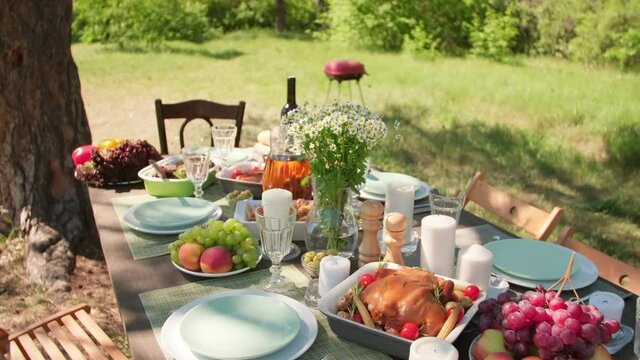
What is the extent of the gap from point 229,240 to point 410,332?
2.05 feet

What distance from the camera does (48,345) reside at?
1.94 m

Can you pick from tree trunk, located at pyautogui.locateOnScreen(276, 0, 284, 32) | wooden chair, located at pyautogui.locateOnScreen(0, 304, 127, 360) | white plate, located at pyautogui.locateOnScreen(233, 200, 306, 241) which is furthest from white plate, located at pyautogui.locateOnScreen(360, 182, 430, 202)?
tree trunk, located at pyautogui.locateOnScreen(276, 0, 284, 32)

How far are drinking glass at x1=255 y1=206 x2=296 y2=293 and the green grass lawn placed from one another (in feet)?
6.98

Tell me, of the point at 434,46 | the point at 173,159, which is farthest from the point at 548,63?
the point at 173,159

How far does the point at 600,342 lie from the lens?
1228 mm

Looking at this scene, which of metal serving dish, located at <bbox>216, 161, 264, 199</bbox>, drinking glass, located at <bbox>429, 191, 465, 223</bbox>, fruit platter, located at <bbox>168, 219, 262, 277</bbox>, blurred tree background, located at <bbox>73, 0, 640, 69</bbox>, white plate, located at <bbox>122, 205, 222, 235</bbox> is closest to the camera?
fruit platter, located at <bbox>168, 219, 262, 277</bbox>

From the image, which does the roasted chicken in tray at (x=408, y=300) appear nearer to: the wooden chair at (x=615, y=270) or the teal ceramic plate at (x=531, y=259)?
the teal ceramic plate at (x=531, y=259)

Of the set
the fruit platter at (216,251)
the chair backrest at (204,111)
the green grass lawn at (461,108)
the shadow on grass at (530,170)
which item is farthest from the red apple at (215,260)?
the shadow on grass at (530,170)

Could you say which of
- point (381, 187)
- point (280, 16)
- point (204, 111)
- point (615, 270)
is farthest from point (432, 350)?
point (280, 16)

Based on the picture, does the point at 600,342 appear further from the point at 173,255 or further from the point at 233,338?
the point at 173,255

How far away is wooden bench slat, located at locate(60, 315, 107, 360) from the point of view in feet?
6.01

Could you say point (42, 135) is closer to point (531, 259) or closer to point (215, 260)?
point (215, 260)

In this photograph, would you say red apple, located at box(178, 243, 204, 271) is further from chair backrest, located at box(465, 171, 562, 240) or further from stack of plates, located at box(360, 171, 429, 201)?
chair backrest, located at box(465, 171, 562, 240)

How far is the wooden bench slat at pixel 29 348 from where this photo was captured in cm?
189
